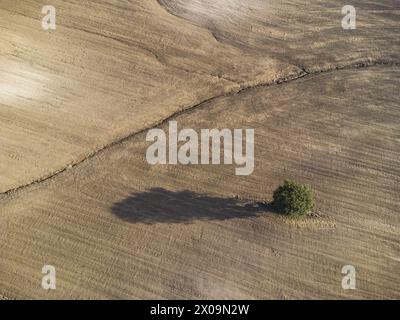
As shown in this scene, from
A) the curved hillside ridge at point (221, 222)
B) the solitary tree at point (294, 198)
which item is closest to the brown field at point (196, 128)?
the curved hillside ridge at point (221, 222)

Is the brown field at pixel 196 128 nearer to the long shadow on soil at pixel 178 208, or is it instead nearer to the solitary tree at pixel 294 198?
the long shadow on soil at pixel 178 208

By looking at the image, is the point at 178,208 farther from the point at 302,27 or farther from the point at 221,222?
the point at 302,27

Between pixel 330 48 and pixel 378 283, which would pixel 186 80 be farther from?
pixel 378 283

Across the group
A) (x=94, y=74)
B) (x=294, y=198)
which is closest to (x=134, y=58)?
(x=94, y=74)

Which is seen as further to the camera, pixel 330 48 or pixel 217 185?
pixel 330 48

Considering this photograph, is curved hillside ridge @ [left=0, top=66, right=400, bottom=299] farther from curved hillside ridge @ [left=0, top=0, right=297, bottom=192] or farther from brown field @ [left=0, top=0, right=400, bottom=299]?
curved hillside ridge @ [left=0, top=0, right=297, bottom=192]
